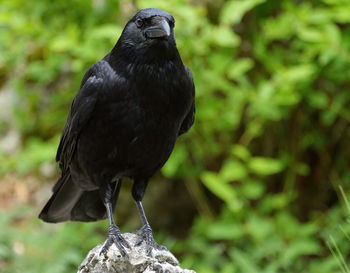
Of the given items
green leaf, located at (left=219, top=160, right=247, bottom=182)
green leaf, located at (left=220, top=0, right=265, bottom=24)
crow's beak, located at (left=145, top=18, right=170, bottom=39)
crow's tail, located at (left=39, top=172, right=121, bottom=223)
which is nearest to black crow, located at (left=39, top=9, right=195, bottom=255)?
crow's beak, located at (left=145, top=18, right=170, bottom=39)

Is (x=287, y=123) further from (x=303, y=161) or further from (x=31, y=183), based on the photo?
(x=31, y=183)

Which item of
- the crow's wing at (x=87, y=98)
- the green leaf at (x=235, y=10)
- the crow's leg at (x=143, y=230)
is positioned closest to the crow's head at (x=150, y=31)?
the crow's wing at (x=87, y=98)

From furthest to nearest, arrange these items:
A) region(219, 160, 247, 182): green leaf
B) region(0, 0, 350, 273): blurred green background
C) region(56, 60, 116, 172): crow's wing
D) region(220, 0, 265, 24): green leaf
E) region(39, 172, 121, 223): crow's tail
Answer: region(219, 160, 247, 182): green leaf → region(0, 0, 350, 273): blurred green background → region(220, 0, 265, 24): green leaf → region(39, 172, 121, 223): crow's tail → region(56, 60, 116, 172): crow's wing

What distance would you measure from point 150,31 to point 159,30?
6cm

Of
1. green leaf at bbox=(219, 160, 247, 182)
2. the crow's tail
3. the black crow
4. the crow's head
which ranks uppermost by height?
the crow's head

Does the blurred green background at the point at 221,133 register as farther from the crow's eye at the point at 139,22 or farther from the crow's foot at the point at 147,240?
the crow's eye at the point at 139,22

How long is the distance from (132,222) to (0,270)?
156cm

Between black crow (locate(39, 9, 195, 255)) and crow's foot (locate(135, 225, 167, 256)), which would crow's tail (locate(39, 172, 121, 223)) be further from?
crow's foot (locate(135, 225, 167, 256))

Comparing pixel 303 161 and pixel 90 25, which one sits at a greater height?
pixel 90 25

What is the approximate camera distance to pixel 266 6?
5.66 metres

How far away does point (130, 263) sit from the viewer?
3.17 metres

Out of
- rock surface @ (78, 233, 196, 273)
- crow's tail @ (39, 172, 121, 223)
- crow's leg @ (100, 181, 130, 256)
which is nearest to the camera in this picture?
rock surface @ (78, 233, 196, 273)

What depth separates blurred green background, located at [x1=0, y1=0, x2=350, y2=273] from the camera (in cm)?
492

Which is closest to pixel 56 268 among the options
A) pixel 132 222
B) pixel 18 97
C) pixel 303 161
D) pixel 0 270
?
pixel 0 270
